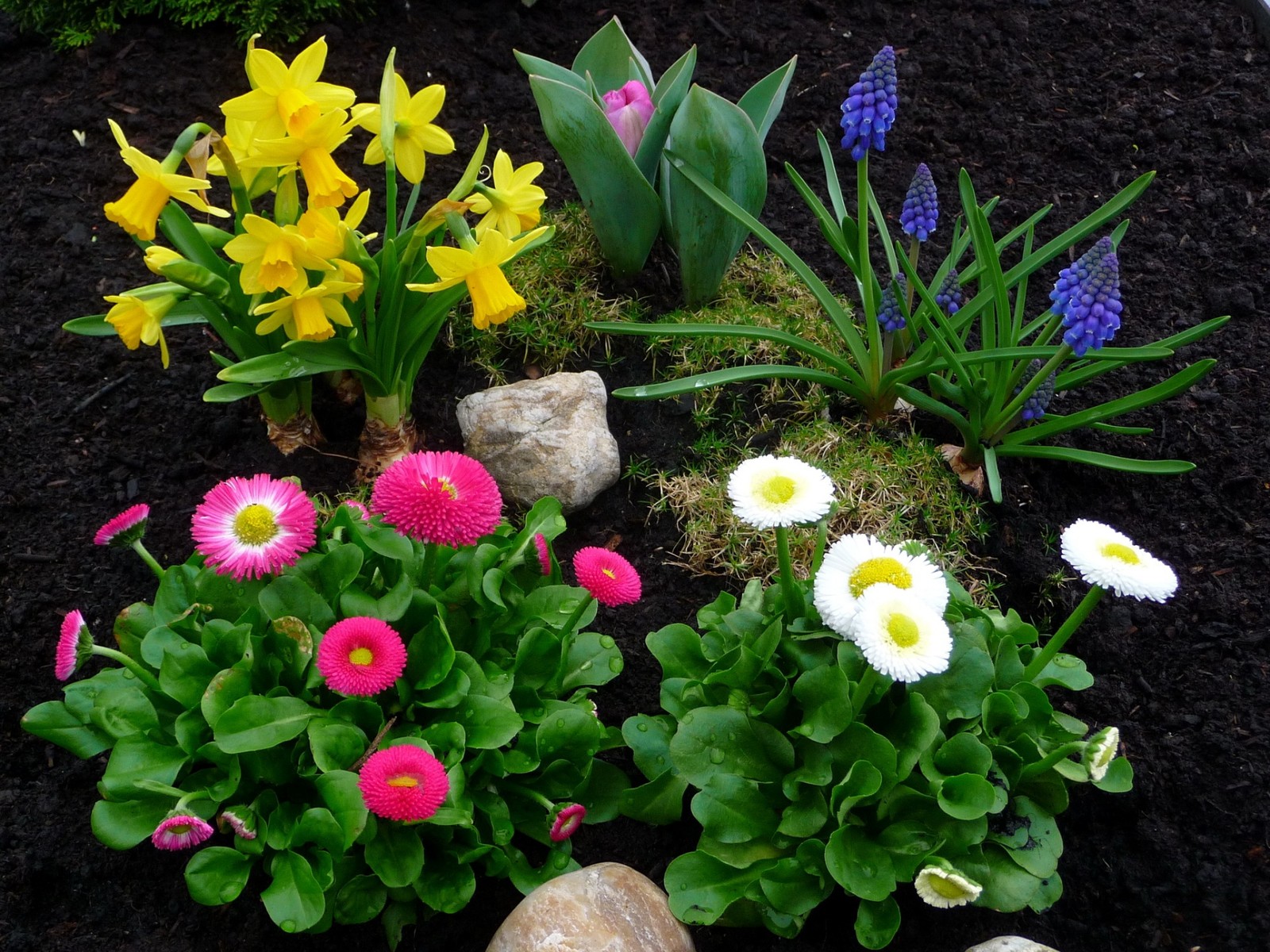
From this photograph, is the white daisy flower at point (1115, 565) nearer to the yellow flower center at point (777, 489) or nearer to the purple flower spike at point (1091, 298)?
the yellow flower center at point (777, 489)

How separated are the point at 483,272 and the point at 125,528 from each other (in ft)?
2.41

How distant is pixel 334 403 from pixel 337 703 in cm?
104

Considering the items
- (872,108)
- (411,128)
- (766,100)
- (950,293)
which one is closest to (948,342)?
(950,293)

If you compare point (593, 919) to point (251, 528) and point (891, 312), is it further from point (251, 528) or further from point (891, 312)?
point (891, 312)

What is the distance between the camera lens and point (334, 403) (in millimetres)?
2455

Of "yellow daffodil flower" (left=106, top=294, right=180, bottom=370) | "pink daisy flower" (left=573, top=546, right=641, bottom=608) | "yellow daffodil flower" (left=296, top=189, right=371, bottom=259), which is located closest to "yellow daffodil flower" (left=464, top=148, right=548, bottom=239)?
"yellow daffodil flower" (left=296, top=189, right=371, bottom=259)

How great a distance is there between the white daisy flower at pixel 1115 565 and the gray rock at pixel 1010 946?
550 mm

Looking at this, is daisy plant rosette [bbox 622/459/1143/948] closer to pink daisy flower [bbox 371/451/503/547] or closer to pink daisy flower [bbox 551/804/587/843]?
pink daisy flower [bbox 551/804/587/843]

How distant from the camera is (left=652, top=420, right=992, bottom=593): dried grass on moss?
7.45 ft

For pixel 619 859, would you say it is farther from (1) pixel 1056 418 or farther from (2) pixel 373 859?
(1) pixel 1056 418

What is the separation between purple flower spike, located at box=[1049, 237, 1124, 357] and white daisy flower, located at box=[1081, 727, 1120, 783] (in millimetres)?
761

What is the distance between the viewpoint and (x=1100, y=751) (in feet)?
4.93

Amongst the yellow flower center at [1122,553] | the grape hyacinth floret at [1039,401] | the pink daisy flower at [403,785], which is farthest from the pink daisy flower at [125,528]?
the grape hyacinth floret at [1039,401]

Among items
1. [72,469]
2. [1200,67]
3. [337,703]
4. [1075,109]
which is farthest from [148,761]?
[1200,67]
